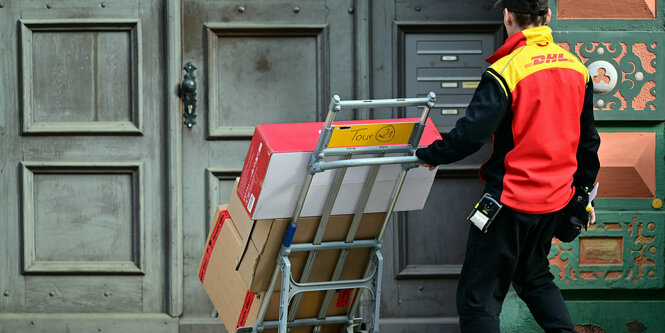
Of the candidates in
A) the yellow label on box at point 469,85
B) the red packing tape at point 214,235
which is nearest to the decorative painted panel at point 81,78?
the red packing tape at point 214,235

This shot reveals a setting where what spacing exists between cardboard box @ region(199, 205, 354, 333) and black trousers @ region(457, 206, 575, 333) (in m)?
0.48

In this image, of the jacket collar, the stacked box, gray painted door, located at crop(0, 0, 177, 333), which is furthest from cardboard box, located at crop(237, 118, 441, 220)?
gray painted door, located at crop(0, 0, 177, 333)

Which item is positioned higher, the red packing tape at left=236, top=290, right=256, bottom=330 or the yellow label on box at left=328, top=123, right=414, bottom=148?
the yellow label on box at left=328, top=123, right=414, bottom=148

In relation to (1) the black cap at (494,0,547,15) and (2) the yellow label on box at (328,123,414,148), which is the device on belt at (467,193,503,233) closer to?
(2) the yellow label on box at (328,123,414,148)

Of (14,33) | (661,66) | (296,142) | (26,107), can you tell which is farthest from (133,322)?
(661,66)

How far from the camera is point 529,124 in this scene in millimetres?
2822

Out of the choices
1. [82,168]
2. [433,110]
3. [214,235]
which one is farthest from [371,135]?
[82,168]

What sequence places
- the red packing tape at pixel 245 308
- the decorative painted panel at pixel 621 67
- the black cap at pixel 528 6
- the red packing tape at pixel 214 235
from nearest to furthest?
1. the black cap at pixel 528 6
2. the red packing tape at pixel 245 308
3. the red packing tape at pixel 214 235
4. the decorative painted panel at pixel 621 67

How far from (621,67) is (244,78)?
68.2 inches

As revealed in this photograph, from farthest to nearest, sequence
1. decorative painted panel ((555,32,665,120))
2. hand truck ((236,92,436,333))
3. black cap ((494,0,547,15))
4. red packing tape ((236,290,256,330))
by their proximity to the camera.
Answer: decorative painted panel ((555,32,665,120))
red packing tape ((236,290,256,330))
black cap ((494,0,547,15))
hand truck ((236,92,436,333))

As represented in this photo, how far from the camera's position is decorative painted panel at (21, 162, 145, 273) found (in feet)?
13.5

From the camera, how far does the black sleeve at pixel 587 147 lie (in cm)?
301

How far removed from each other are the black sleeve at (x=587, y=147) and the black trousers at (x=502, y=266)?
→ 0.20 meters

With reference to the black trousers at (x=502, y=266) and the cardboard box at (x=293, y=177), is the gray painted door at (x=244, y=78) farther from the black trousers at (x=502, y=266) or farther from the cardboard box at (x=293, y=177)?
the black trousers at (x=502, y=266)
